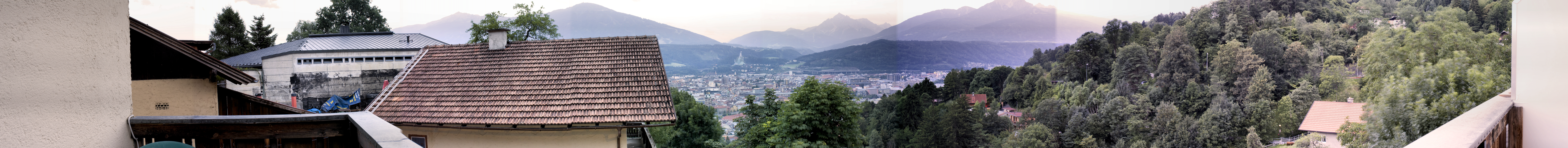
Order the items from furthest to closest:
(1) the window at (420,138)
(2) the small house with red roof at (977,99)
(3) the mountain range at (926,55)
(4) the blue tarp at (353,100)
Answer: (3) the mountain range at (926,55), (2) the small house with red roof at (977,99), (4) the blue tarp at (353,100), (1) the window at (420,138)

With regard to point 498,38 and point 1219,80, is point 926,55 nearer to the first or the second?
point 1219,80

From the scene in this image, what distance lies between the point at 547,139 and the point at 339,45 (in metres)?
11.3

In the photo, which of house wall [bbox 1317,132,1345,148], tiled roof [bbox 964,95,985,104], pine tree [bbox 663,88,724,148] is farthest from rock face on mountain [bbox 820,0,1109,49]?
pine tree [bbox 663,88,724,148]

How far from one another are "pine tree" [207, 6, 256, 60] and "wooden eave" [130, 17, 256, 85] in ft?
65.9

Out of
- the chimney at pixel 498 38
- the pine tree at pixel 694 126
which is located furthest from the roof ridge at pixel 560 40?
the pine tree at pixel 694 126

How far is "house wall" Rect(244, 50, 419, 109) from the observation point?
1439 cm

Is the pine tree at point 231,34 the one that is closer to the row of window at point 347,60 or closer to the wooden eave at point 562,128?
the row of window at point 347,60

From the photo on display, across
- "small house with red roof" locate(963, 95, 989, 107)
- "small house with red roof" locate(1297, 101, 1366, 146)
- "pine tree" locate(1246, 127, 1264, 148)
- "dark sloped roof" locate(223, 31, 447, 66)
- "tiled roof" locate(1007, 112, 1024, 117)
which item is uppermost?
"dark sloped roof" locate(223, 31, 447, 66)

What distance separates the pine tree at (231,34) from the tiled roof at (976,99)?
34.1 m

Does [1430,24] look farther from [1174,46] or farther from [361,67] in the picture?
[361,67]

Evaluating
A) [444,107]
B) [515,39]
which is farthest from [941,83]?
[444,107]

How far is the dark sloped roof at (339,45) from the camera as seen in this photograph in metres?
15.0

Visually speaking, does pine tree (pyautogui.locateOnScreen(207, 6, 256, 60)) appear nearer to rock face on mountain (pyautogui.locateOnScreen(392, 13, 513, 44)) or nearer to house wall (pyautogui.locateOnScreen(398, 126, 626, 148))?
rock face on mountain (pyautogui.locateOnScreen(392, 13, 513, 44))

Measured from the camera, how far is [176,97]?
596 centimetres
